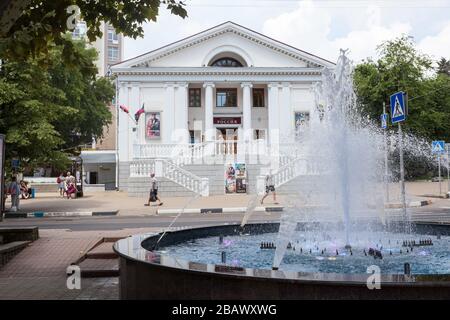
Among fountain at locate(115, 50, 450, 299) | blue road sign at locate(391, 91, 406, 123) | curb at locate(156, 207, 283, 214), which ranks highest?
blue road sign at locate(391, 91, 406, 123)

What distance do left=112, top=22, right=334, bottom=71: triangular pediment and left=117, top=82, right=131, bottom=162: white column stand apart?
9.55 ft

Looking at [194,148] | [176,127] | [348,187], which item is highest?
[176,127]

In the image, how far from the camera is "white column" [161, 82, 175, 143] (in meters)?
40.4

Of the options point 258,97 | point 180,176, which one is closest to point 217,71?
point 258,97

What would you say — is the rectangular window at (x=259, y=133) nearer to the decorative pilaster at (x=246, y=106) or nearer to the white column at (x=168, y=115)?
the decorative pilaster at (x=246, y=106)

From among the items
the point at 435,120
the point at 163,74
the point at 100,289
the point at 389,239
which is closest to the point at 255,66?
the point at 163,74

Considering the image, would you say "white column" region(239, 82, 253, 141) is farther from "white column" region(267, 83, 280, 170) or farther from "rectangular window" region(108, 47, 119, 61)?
"rectangular window" region(108, 47, 119, 61)

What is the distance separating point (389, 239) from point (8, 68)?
17.8 metres

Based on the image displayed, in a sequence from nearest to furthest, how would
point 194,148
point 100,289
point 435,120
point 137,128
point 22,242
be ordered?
point 100,289 → point 22,242 → point 194,148 → point 137,128 → point 435,120

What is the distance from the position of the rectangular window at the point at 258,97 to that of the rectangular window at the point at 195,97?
5016 mm

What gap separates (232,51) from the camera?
42125mm

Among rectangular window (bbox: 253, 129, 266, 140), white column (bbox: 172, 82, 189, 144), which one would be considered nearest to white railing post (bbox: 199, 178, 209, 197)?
white column (bbox: 172, 82, 189, 144)

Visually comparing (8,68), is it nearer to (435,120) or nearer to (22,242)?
(22,242)

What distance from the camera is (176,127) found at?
40.5m
